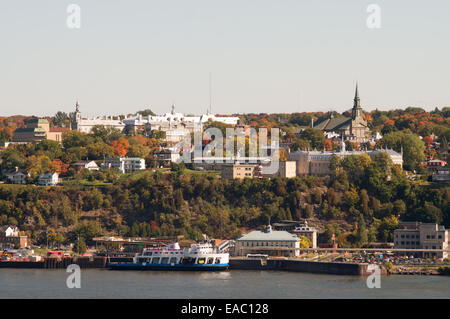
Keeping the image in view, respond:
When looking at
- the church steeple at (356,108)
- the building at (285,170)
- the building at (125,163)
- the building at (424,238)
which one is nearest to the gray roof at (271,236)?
the building at (424,238)

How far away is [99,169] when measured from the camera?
387 ft

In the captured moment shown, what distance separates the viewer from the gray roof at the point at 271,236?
9019 cm

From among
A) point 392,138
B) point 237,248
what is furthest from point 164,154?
point 237,248

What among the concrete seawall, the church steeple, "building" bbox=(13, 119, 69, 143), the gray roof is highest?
the church steeple

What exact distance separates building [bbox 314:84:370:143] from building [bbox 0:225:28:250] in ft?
164

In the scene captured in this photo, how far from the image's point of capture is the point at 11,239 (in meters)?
97.5

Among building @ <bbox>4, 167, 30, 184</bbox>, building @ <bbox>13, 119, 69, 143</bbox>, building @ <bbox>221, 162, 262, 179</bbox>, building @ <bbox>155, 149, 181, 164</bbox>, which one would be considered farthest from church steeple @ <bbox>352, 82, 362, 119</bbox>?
building @ <bbox>4, 167, 30, 184</bbox>

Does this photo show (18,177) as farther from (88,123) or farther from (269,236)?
(88,123)

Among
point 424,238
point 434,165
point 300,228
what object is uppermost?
point 434,165

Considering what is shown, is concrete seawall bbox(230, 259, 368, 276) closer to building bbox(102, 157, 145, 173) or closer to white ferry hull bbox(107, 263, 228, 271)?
white ferry hull bbox(107, 263, 228, 271)

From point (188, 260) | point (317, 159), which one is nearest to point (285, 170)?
point (317, 159)

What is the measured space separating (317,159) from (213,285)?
40.2m

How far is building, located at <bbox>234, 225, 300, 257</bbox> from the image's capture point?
8925cm
